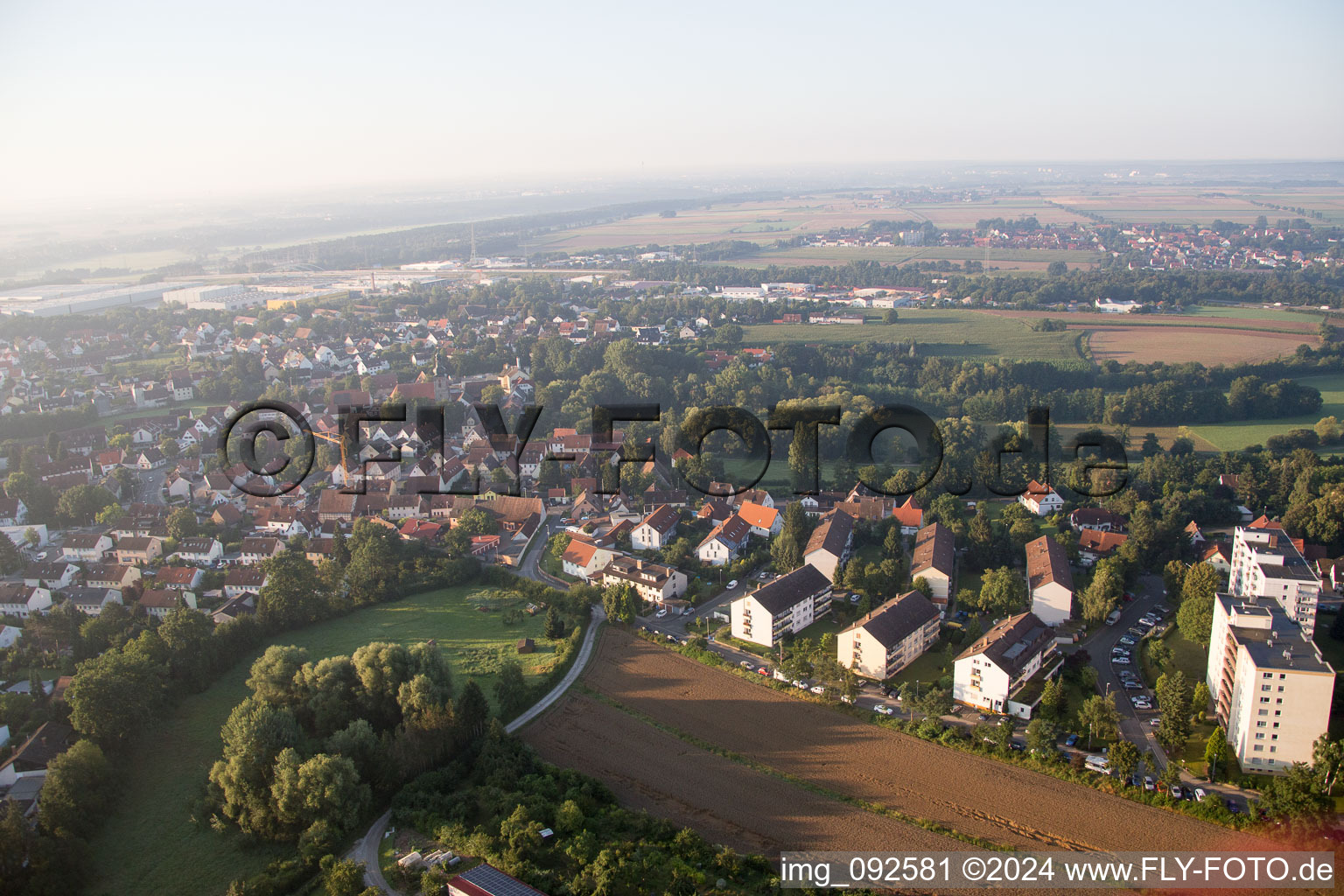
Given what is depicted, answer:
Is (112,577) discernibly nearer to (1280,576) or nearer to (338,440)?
(338,440)

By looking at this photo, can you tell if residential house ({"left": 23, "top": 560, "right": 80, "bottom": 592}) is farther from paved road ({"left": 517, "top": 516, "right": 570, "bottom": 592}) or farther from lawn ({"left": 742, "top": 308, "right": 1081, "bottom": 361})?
lawn ({"left": 742, "top": 308, "right": 1081, "bottom": 361})

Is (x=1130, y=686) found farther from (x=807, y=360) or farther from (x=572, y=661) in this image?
(x=807, y=360)

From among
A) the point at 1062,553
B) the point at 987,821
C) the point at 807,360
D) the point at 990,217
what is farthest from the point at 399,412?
the point at 990,217

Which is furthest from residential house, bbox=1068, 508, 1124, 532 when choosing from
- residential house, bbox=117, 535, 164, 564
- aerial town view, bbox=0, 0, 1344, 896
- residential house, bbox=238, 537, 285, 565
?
residential house, bbox=117, 535, 164, 564

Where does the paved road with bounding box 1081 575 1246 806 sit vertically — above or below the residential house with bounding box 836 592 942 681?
below

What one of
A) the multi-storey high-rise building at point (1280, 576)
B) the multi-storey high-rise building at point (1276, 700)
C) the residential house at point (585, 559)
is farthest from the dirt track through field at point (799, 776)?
the multi-storey high-rise building at point (1280, 576)

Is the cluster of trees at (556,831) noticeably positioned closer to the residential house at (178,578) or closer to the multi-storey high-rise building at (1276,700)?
the multi-storey high-rise building at (1276,700)
